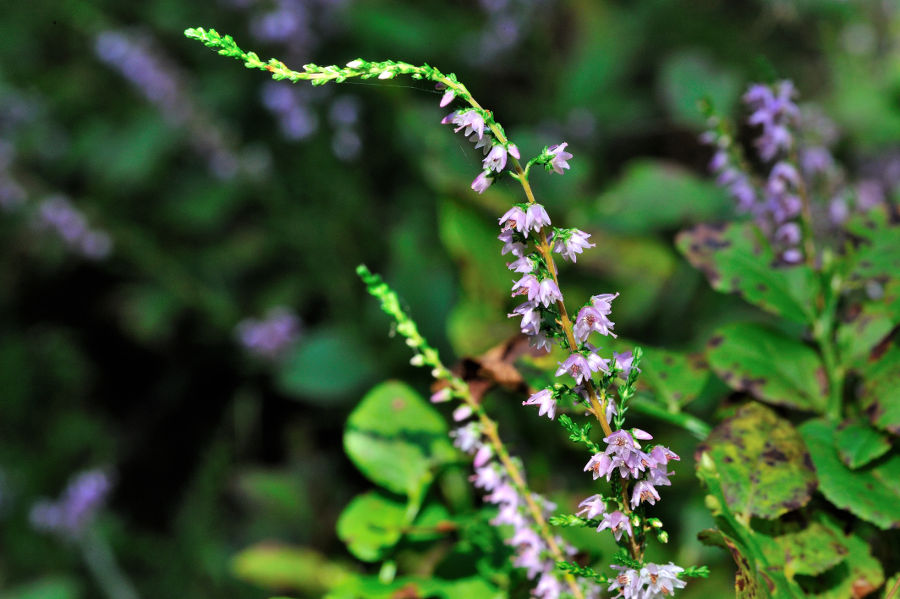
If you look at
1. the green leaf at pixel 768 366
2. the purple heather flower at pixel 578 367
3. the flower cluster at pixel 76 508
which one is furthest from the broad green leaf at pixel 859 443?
the flower cluster at pixel 76 508

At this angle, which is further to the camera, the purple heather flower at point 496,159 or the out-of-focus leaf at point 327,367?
the out-of-focus leaf at point 327,367

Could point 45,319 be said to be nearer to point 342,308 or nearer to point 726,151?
point 342,308

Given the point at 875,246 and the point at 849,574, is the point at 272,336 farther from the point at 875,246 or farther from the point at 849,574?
the point at 849,574

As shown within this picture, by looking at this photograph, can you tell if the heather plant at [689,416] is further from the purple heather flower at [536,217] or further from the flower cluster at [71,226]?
the flower cluster at [71,226]

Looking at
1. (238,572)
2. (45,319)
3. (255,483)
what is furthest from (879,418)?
(45,319)

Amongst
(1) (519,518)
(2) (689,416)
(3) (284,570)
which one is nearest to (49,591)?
(3) (284,570)

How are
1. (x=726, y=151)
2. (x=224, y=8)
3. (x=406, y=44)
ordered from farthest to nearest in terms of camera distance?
1. (x=224, y=8)
2. (x=406, y=44)
3. (x=726, y=151)

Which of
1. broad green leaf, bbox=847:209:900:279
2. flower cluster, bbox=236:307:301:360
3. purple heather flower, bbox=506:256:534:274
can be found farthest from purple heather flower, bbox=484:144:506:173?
flower cluster, bbox=236:307:301:360
